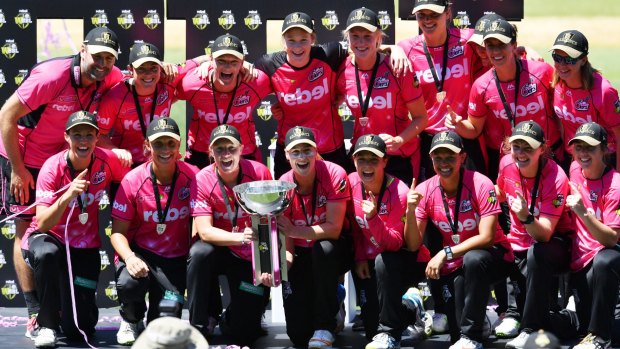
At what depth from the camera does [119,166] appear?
→ 8797 millimetres

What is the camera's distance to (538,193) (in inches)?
324

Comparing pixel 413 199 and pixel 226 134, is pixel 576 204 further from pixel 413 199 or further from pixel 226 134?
pixel 226 134

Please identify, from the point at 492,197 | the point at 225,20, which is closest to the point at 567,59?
the point at 492,197

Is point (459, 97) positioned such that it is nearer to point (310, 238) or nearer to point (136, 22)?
point (310, 238)

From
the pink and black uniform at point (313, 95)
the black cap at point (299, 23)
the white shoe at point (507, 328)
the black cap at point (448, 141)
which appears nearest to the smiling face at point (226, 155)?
the pink and black uniform at point (313, 95)

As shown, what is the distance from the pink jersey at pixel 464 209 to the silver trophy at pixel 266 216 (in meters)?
1.01

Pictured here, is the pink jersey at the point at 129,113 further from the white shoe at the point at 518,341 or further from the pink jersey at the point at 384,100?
the white shoe at the point at 518,341

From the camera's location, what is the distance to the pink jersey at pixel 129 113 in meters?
8.86

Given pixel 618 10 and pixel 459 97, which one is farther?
pixel 618 10

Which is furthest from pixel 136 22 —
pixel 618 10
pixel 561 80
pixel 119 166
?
pixel 618 10

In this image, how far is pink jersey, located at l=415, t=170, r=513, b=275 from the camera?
8.24m

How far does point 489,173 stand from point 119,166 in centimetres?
278

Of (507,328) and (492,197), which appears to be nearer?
(492,197)

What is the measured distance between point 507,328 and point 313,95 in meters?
2.22
